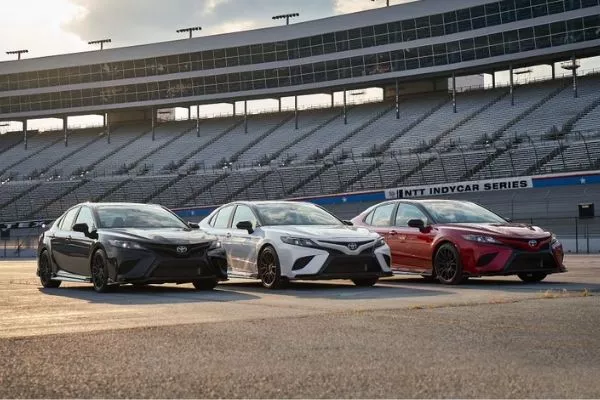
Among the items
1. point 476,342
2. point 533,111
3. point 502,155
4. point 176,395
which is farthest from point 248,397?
point 533,111

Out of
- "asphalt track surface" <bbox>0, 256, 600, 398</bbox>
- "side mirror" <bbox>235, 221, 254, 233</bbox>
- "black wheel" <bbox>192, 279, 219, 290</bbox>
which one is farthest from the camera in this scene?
"side mirror" <bbox>235, 221, 254, 233</bbox>

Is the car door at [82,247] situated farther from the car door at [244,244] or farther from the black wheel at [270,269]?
the black wheel at [270,269]

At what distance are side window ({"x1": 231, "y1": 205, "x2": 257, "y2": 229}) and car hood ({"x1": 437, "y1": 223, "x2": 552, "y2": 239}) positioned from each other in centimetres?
315

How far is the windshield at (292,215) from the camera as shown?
14.5 metres

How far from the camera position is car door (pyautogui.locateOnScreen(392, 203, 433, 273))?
49.7 feet

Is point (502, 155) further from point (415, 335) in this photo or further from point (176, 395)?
point (176, 395)

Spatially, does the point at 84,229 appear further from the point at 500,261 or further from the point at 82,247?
the point at 500,261

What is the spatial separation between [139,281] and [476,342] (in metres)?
6.85

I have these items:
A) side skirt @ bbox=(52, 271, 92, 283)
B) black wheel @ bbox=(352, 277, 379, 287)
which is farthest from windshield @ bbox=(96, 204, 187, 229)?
black wheel @ bbox=(352, 277, 379, 287)

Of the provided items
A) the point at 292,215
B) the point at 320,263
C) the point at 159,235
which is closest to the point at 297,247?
the point at 320,263

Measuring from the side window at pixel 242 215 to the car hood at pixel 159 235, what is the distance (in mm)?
1479

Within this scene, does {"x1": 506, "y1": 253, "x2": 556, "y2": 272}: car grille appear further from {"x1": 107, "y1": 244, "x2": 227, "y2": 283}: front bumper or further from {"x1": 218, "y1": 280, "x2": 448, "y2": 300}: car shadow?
{"x1": 107, "y1": 244, "x2": 227, "y2": 283}: front bumper

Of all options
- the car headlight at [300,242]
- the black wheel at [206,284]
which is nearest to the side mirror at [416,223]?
the car headlight at [300,242]

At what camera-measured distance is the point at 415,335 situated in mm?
7273
